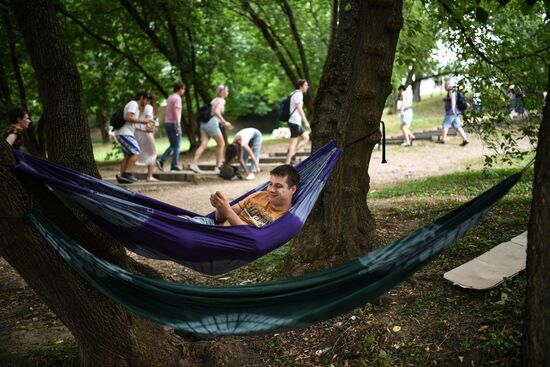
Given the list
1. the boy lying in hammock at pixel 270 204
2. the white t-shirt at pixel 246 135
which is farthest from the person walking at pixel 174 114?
the boy lying in hammock at pixel 270 204

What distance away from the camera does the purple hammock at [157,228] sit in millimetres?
2561

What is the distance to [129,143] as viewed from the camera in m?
7.53

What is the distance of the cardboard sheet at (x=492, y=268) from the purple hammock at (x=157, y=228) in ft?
3.78

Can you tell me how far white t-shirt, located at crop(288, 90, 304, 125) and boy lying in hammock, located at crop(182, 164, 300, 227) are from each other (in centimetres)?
543

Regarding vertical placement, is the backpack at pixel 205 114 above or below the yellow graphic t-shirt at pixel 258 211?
above

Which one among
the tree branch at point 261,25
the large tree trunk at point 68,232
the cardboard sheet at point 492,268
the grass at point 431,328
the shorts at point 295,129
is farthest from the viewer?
the tree branch at point 261,25

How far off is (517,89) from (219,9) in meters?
7.01

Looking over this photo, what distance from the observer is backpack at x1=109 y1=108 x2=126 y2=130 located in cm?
744

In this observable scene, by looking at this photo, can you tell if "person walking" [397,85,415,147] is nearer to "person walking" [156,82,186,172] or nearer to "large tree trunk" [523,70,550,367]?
"person walking" [156,82,186,172]

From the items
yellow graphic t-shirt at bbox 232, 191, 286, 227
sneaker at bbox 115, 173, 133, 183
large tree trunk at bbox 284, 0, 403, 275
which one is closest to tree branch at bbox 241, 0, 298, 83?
sneaker at bbox 115, 173, 133, 183

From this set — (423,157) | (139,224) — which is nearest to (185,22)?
(423,157)

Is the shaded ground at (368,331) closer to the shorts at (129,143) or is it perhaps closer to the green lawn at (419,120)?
the shorts at (129,143)

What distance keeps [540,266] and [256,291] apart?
4.01 feet

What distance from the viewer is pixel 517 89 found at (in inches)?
200
